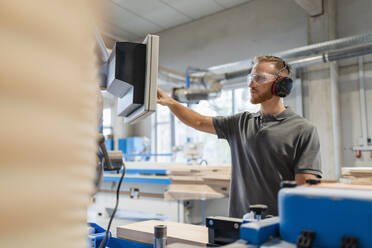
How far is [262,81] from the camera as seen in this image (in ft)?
4.89

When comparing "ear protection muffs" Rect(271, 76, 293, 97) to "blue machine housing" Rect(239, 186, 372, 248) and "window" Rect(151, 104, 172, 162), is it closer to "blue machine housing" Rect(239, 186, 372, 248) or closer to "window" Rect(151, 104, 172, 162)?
"blue machine housing" Rect(239, 186, 372, 248)

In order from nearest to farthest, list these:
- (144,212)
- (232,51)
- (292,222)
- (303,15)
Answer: (292,222) → (144,212) → (303,15) → (232,51)

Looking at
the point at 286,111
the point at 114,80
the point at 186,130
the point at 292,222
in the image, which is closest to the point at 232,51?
the point at 186,130

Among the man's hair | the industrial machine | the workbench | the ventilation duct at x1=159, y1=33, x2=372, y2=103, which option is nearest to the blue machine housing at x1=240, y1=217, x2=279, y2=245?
the industrial machine

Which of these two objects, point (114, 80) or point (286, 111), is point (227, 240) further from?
point (286, 111)

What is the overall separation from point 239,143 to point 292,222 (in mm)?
964

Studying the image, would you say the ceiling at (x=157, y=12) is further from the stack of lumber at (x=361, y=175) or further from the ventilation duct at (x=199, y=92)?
the stack of lumber at (x=361, y=175)

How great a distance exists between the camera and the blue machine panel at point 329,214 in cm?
48

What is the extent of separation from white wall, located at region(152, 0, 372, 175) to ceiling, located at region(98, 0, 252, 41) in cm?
19

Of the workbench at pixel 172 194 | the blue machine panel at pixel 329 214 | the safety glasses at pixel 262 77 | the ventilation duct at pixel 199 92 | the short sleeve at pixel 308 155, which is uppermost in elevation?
the ventilation duct at pixel 199 92

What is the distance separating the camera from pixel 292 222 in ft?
1.76

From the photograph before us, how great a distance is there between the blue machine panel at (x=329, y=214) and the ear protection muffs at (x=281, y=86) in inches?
38.2

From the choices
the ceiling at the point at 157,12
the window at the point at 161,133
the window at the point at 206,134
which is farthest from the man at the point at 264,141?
the window at the point at 161,133

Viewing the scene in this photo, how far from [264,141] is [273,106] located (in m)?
0.22
